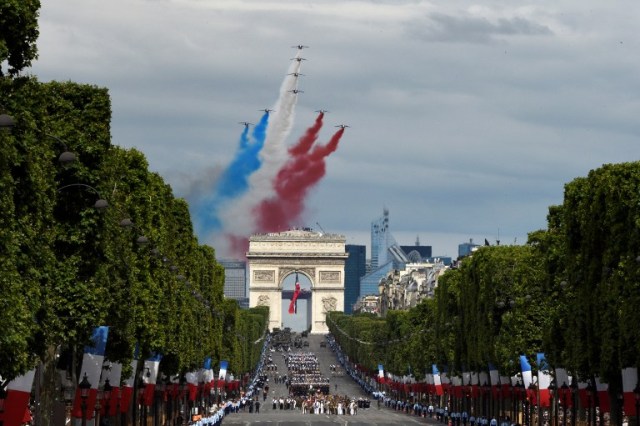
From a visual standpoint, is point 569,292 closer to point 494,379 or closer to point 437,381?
point 494,379

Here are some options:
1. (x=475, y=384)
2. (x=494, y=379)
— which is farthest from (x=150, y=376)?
(x=475, y=384)

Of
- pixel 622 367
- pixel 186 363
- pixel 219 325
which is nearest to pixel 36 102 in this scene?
pixel 622 367

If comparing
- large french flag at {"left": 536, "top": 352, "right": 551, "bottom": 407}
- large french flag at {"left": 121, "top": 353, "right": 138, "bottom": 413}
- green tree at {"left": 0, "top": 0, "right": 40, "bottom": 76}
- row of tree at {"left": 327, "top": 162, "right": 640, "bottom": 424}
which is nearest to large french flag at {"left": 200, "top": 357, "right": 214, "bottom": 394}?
row of tree at {"left": 327, "top": 162, "right": 640, "bottom": 424}

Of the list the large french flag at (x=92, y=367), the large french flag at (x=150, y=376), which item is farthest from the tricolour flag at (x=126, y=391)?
the large french flag at (x=92, y=367)

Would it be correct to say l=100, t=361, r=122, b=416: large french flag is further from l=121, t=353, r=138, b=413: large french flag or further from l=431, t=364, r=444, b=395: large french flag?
l=431, t=364, r=444, b=395: large french flag

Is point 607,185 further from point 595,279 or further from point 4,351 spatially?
point 4,351
